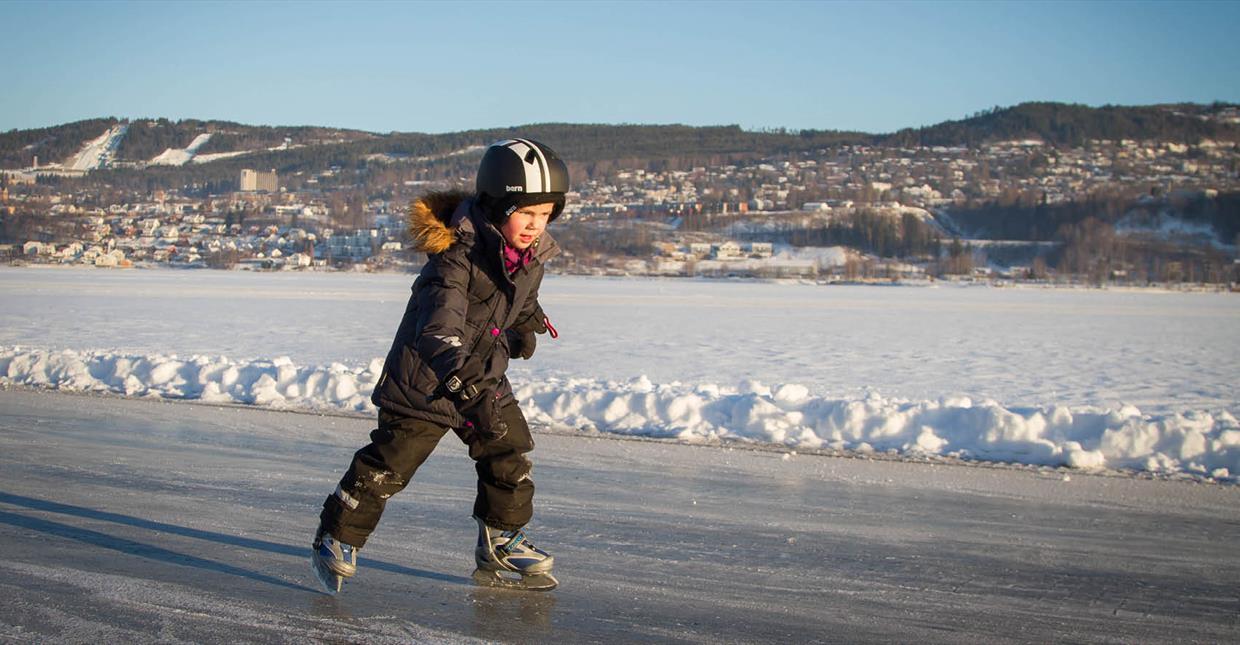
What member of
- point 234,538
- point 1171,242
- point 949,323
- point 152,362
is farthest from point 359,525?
point 1171,242

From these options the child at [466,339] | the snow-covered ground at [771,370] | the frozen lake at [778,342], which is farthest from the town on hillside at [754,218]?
the child at [466,339]

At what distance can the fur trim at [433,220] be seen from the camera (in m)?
3.75

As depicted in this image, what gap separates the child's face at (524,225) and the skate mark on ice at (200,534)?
1.25 metres

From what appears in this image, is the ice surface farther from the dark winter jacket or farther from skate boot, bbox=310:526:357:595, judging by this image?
the dark winter jacket

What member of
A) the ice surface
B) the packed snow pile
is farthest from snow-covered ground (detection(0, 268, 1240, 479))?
the ice surface

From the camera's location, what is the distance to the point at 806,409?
9.42 m

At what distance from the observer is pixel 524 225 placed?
3.82m

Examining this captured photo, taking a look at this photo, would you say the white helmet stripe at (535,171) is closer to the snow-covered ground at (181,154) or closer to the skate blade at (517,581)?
the skate blade at (517,581)

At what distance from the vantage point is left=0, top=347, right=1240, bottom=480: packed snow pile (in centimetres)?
767

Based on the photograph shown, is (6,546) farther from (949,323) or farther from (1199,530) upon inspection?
(949,323)

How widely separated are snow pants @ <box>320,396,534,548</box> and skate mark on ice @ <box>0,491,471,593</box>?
27 cm

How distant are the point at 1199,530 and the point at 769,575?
2353 mm

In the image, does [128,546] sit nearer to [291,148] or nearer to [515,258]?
[515,258]

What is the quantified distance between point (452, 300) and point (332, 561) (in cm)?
99
